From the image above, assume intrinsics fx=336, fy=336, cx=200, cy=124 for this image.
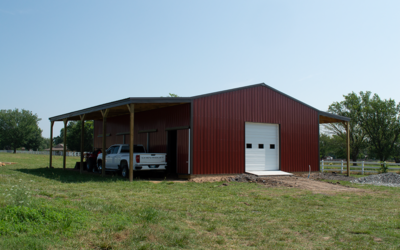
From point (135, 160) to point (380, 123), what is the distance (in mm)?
42332

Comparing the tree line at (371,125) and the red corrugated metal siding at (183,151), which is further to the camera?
the tree line at (371,125)

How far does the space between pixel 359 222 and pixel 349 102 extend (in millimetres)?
45844

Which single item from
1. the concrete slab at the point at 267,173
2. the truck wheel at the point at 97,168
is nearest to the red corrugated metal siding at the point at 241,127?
the concrete slab at the point at 267,173

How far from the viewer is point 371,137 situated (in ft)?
158

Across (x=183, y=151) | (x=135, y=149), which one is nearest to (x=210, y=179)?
(x=183, y=151)

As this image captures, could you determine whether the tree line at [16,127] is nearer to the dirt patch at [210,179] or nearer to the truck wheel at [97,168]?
A: the truck wheel at [97,168]

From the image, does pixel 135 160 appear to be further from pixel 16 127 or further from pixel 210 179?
pixel 16 127

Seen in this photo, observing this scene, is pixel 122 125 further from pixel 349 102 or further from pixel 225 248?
pixel 349 102

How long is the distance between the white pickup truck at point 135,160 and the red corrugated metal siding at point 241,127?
1.87m

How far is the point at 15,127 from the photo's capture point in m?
86.9

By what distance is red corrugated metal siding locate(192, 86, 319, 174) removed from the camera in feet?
55.5

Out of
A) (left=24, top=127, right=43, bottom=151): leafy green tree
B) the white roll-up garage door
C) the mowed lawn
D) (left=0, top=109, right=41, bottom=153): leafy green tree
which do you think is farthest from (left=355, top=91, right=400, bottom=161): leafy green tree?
(left=24, top=127, right=43, bottom=151): leafy green tree

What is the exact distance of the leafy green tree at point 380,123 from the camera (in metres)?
47.0

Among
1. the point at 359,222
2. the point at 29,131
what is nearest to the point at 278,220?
the point at 359,222
